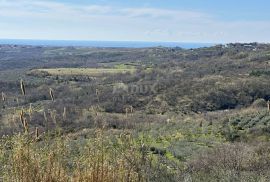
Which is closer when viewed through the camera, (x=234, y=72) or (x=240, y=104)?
(x=240, y=104)

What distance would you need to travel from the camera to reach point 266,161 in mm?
15102

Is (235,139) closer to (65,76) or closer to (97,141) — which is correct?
(97,141)

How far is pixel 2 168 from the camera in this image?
14.3ft

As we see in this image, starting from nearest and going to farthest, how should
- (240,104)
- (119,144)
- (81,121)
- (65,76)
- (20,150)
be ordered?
(20,150)
(119,144)
(81,121)
(240,104)
(65,76)

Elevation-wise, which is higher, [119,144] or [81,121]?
[119,144]

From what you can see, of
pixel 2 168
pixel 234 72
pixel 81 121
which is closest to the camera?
pixel 2 168

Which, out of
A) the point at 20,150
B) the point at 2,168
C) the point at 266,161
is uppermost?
the point at 20,150

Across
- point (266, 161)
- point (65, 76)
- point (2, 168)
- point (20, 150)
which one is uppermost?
point (20, 150)

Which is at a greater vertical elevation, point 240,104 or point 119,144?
point 119,144

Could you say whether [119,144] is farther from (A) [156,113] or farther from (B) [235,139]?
(A) [156,113]

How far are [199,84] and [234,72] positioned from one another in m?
9.24

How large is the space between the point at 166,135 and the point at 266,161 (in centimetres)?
1442

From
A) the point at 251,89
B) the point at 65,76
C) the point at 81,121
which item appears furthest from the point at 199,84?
the point at 65,76

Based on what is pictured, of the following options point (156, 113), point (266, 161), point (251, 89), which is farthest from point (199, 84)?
point (266, 161)
